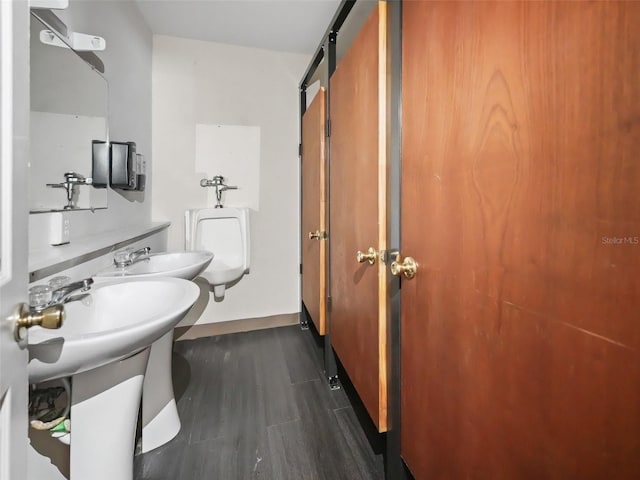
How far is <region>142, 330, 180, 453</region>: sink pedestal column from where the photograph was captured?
1.40m

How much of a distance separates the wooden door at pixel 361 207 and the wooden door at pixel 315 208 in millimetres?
212

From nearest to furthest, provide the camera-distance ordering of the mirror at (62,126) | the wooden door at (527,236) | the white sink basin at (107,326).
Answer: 1. the wooden door at (527,236)
2. the white sink basin at (107,326)
3. the mirror at (62,126)

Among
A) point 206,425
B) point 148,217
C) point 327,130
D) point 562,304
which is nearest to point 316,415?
point 206,425

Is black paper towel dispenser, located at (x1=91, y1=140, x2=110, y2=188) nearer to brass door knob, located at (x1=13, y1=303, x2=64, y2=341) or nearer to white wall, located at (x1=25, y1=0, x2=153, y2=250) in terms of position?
white wall, located at (x1=25, y1=0, x2=153, y2=250)

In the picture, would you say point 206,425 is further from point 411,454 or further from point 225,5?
point 225,5

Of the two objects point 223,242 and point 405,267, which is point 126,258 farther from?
point 405,267

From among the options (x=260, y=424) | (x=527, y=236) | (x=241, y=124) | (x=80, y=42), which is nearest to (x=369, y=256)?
(x=527, y=236)

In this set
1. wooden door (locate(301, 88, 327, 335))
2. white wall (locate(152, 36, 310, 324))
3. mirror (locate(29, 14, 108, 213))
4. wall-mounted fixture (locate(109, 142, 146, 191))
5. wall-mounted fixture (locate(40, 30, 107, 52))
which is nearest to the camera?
mirror (locate(29, 14, 108, 213))

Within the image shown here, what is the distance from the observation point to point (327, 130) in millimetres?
1812

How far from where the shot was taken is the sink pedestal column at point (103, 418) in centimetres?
89

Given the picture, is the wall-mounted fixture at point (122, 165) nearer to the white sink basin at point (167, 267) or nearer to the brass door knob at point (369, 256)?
the white sink basin at point (167, 267)

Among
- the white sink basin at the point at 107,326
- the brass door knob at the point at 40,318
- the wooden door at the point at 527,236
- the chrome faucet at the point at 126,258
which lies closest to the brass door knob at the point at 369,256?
the wooden door at the point at 527,236

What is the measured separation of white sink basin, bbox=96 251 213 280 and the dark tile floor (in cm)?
78

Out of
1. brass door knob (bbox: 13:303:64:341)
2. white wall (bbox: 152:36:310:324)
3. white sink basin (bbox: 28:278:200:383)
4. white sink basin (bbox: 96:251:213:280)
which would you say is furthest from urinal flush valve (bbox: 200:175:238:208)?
brass door knob (bbox: 13:303:64:341)
